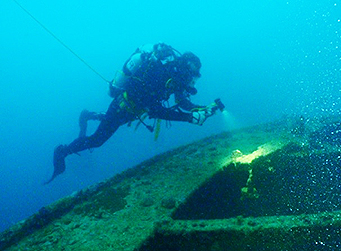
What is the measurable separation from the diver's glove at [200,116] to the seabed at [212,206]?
51 centimetres

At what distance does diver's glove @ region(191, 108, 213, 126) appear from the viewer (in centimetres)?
432

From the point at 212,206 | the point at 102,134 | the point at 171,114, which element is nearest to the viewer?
the point at 212,206

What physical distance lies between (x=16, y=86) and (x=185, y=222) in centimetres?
12093

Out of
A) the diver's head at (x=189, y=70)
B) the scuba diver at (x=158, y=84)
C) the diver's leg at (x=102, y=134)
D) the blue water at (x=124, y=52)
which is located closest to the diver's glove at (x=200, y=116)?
the scuba diver at (x=158, y=84)

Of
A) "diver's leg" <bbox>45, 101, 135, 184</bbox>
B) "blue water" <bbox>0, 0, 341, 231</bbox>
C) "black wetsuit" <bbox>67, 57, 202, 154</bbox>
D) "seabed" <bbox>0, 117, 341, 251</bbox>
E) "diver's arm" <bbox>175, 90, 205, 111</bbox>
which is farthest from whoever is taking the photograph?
"blue water" <bbox>0, 0, 341, 231</bbox>

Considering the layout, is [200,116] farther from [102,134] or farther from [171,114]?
[102,134]

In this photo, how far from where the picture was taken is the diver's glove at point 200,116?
14.2ft

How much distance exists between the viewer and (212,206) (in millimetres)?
2891

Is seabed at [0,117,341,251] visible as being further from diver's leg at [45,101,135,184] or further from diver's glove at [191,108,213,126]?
diver's leg at [45,101,135,184]

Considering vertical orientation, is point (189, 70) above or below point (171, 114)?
above

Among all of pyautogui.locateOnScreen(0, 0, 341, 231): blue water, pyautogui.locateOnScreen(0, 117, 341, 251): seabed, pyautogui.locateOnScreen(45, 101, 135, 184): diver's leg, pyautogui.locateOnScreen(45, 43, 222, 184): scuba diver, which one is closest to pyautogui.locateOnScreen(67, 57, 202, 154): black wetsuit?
pyautogui.locateOnScreen(45, 43, 222, 184): scuba diver

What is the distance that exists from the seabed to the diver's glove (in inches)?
20.2

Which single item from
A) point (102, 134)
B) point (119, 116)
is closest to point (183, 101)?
point (119, 116)

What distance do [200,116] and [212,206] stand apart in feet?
5.99
